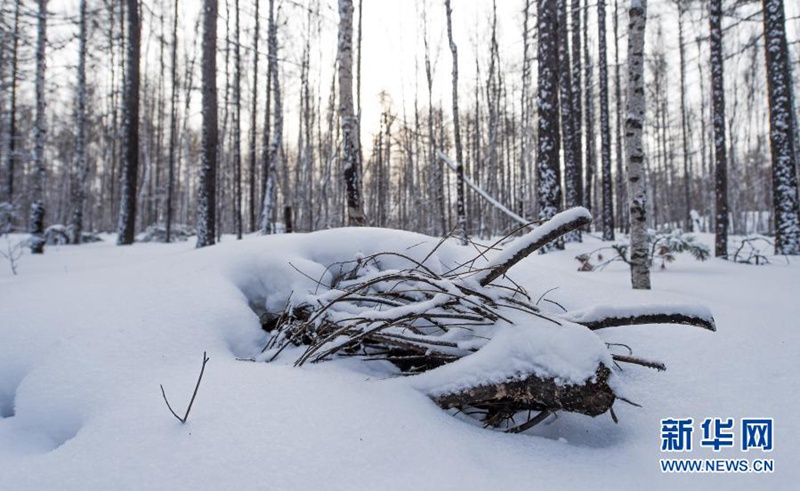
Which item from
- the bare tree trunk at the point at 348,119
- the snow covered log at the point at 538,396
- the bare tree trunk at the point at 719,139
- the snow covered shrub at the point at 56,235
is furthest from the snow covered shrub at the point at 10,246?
the bare tree trunk at the point at 719,139

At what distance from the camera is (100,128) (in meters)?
26.9

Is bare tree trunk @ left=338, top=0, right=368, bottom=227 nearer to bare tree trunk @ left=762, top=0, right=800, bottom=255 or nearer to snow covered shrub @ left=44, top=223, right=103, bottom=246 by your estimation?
bare tree trunk @ left=762, top=0, right=800, bottom=255

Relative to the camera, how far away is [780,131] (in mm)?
8234

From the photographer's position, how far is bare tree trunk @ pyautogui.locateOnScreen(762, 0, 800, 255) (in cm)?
812

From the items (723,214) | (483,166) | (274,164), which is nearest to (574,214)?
(723,214)

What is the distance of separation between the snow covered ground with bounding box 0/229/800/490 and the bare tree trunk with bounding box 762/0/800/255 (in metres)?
8.45

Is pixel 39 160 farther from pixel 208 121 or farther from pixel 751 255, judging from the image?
pixel 751 255

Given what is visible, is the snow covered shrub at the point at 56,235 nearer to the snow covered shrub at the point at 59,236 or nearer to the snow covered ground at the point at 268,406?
the snow covered shrub at the point at 59,236

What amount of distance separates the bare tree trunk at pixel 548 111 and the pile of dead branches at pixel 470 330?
21.0 feet

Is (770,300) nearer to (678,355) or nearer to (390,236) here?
(678,355)

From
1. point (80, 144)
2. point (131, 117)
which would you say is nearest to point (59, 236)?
point (80, 144)

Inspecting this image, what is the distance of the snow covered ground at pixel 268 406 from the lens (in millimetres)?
1135

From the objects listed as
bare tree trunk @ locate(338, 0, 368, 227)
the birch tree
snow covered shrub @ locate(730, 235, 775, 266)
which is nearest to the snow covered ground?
bare tree trunk @ locate(338, 0, 368, 227)

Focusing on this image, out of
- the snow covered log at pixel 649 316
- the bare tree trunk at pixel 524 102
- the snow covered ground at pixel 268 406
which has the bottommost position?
the snow covered ground at pixel 268 406
